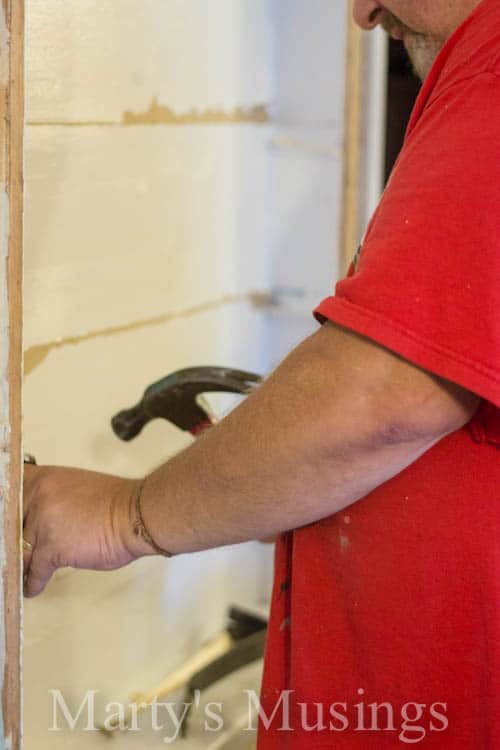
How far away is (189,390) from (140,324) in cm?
35

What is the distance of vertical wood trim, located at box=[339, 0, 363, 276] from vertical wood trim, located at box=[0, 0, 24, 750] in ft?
3.19

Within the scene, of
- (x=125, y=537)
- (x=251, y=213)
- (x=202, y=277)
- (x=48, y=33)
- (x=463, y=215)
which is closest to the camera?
(x=463, y=215)

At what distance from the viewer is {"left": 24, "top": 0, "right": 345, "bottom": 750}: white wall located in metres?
1.18

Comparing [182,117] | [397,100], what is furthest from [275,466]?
[397,100]

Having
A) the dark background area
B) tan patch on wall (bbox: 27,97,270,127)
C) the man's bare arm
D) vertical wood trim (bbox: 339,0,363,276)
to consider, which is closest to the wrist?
the man's bare arm

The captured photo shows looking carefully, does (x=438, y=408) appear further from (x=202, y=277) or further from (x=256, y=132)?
(x=256, y=132)

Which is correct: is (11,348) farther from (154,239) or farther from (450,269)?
(154,239)

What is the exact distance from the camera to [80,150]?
1.19 meters

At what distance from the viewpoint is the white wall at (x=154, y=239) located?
3.86 feet

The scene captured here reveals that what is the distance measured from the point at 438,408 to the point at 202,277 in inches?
34.7

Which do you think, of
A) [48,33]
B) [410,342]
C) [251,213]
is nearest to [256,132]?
[251,213]

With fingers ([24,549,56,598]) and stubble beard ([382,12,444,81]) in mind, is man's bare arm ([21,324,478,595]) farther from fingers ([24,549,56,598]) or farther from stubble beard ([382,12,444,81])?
stubble beard ([382,12,444,81])

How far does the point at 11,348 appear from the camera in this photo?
674 millimetres

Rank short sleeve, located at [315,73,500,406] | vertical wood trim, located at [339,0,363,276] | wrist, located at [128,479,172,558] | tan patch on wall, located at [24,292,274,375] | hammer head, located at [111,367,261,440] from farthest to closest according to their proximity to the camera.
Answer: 1. vertical wood trim, located at [339,0,363,276]
2. tan patch on wall, located at [24,292,274,375]
3. hammer head, located at [111,367,261,440]
4. wrist, located at [128,479,172,558]
5. short sleeve, located at [315,73,500,406]
